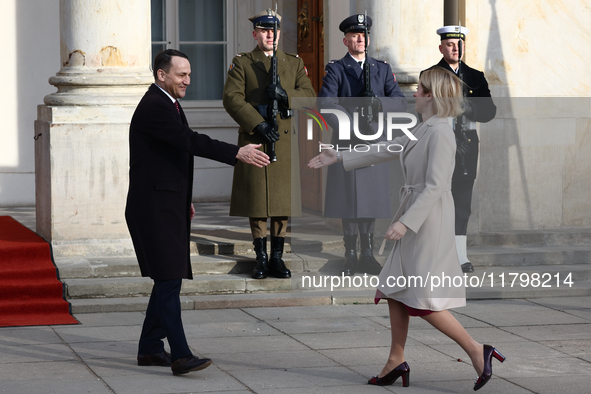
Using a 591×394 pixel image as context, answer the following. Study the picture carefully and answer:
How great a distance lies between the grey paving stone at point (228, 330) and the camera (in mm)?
6453

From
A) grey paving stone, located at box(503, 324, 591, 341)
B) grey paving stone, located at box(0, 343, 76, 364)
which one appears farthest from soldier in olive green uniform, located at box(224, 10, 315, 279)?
grey paving stone, located at box(0, 343, 76, 364)

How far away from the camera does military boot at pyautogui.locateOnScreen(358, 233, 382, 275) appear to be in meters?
7.91

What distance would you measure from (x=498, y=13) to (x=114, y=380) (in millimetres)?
6310

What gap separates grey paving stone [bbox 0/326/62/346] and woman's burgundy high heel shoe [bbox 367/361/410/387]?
2.23m

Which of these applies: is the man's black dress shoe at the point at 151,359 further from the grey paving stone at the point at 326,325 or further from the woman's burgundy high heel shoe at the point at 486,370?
the woman's burgundy high heel shoe at the point at 486,370

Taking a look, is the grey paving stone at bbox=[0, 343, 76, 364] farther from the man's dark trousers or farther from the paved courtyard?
the man's dark trousers

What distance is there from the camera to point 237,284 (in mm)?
7738

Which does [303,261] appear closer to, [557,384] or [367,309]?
[367,309]

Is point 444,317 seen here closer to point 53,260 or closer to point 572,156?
point 53,260

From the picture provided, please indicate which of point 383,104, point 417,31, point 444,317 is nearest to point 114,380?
point 444,317

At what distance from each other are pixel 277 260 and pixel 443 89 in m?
3.16

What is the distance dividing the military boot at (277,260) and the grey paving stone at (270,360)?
6.06 ft

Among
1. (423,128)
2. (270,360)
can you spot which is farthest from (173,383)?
(423,128)

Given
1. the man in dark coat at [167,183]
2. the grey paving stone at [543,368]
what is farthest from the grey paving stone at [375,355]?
the man in dark coat at [167,183]
